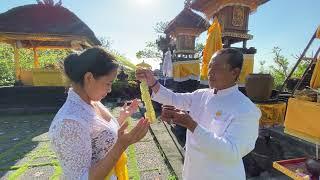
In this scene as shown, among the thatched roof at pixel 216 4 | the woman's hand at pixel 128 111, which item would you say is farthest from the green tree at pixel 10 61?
the woman's hand at pixel 128 111

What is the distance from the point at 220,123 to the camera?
85.2 inches

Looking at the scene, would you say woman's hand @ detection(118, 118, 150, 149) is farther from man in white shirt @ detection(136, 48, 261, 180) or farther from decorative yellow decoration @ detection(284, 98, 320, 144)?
decorative yellow decoration @ detection(284, 98, 320, 144)

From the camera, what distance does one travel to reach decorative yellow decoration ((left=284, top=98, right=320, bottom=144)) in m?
3.80

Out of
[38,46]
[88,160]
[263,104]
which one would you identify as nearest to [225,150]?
[88,160]

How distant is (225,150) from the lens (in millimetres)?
1821

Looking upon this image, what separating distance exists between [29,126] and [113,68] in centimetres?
846

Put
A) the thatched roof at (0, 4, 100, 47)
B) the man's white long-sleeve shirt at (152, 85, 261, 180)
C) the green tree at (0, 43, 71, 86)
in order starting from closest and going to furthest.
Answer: the man's white long-sleeve shirt at (152, 85, 261, 180) → the thatched roof at (0, 4, 100, 47) → the green tree at (0, 43, 71, 86)

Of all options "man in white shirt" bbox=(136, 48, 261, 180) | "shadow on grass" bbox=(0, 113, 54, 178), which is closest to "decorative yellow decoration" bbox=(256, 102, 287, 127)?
"man in white shirt" bbox=(136, 48, 261, 180)

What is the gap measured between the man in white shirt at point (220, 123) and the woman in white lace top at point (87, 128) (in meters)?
0.39

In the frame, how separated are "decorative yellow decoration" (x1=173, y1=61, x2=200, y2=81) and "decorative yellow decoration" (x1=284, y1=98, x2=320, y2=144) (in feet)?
22.7

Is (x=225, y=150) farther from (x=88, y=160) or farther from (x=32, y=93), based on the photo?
(x=32, y=93)

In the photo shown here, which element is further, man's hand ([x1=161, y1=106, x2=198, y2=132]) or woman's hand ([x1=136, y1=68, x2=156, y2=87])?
woman's hand ([x1=136, y1=68, x2=156, y2=87])

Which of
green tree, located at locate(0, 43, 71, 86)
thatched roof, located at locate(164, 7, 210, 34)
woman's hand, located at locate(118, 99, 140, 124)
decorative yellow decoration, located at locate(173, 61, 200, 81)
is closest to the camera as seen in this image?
woman's hand, located at locate(118, 99, 140, 124)

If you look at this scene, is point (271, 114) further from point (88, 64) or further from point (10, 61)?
point (10, 61)
